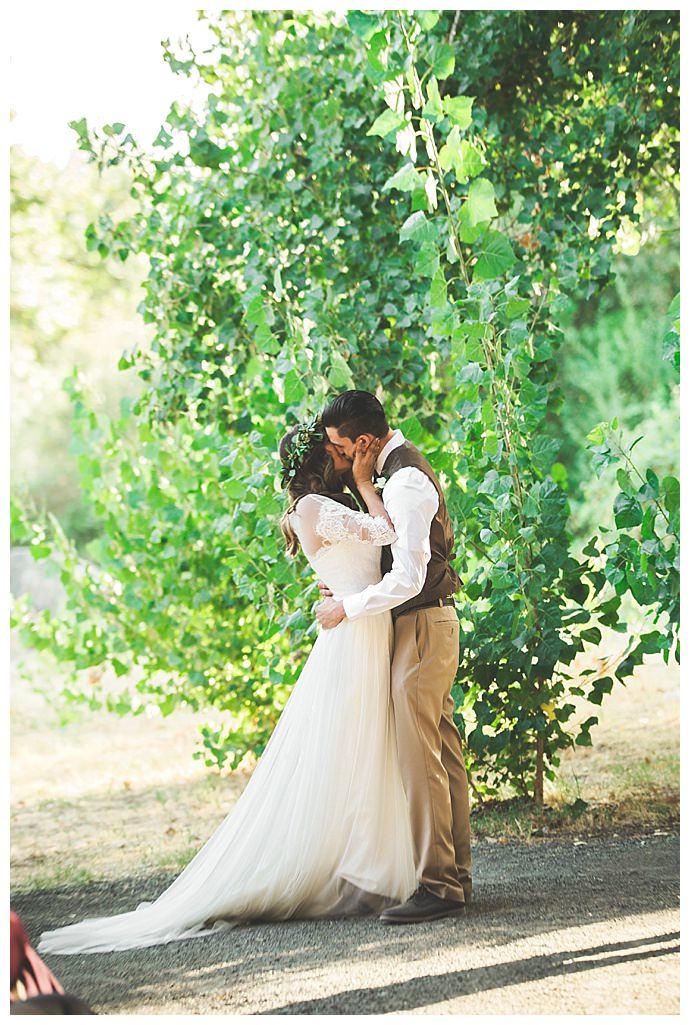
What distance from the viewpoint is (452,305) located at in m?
3.99

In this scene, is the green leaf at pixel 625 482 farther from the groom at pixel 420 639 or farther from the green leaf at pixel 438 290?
the green leaf at pixel 438 290

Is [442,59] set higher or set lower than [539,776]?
higher

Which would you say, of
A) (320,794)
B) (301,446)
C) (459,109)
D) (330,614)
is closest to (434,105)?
(459,109)

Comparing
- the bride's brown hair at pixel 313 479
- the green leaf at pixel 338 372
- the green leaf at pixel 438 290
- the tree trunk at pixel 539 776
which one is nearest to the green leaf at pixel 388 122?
the green leaf at pixel 438 290

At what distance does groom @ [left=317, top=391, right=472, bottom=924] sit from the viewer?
3363 millimetres

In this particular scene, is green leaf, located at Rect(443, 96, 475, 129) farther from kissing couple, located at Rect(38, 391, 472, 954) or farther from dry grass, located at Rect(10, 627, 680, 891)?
dry grass, located at Rect(10, 627, 680, 891)

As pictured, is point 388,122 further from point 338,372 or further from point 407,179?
point 338,372

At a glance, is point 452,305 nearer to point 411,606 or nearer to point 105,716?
point 411,606

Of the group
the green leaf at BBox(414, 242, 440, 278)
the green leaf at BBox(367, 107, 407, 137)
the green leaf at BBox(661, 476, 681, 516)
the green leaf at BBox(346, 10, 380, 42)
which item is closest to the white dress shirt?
the green leaf at BBox(661, 476, 681, 516)

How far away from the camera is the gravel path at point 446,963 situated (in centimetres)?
279

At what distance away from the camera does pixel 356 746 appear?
11.6 feet

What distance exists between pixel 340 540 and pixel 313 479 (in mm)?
244

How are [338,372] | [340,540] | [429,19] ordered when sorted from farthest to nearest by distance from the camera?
[338,372] → [429,19] → [340,540]

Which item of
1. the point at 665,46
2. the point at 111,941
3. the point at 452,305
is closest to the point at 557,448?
the point at 452,305
